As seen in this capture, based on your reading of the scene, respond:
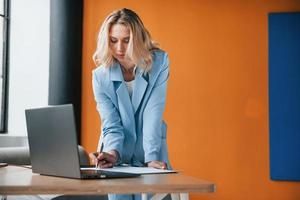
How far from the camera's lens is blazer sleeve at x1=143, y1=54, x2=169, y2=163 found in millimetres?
2322

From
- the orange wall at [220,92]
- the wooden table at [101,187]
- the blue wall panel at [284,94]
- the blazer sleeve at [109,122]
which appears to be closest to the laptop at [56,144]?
the wooden table at [101,187]

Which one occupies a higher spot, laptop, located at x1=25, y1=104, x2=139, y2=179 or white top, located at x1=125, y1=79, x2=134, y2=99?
white top, located at x1=125, y1=79, x2=134, y2=99

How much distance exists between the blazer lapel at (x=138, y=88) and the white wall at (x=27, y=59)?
9.77 ft

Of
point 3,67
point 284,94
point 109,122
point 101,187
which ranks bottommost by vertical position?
point 101,187

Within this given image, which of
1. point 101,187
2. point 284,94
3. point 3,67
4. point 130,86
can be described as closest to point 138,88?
point 130,86

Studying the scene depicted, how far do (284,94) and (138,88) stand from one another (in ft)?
12.5

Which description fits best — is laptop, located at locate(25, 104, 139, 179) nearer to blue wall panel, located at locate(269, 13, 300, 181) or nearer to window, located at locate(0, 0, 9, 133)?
window, located at locate(0, 0, 9, 133)

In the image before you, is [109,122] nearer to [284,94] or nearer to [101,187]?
[101,187]

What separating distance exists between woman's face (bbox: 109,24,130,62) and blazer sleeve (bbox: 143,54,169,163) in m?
0.21

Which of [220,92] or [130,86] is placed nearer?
[130,86]

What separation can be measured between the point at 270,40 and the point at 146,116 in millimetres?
3866

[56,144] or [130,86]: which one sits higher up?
[130,86]

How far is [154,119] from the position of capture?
2.38 m

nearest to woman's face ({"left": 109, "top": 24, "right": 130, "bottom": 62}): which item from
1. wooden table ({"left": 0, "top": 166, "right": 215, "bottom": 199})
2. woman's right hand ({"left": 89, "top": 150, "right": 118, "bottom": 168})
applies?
woman's right hand ({"left": 89, "top": 150, "right": 118, "bottom": 168})
